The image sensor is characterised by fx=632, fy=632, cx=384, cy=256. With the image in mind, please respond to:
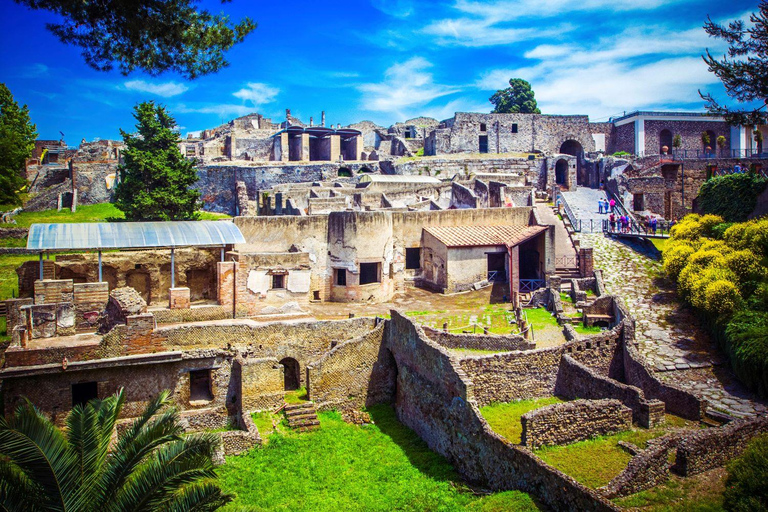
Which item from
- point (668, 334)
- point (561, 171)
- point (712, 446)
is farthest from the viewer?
point (561, 171)

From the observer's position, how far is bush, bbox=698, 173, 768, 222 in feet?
82.1

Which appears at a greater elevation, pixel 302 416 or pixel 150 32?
pixel 150 32

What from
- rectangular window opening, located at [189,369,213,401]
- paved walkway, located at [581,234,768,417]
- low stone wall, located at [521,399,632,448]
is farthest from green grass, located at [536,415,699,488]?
rectangular window opening, located at [189,369,213,401]

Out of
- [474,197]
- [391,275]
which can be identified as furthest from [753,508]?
[474,197]

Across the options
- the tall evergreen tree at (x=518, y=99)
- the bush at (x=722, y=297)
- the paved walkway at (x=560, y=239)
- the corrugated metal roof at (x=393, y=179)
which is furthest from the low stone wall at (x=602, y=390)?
the tall evergreen tree at (x=518, y=99)

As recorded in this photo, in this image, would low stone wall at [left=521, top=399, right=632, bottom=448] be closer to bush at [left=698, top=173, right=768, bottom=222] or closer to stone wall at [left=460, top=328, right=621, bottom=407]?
stone wall at [left=460, top=328, right=621, bottom=407]

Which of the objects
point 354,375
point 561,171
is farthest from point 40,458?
point 561,171

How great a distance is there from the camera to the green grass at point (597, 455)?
11.7 m

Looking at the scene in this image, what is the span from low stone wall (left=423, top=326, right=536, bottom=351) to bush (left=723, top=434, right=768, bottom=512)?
700 cm

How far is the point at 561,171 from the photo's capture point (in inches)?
1802

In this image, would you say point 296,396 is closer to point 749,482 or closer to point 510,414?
point 510,414

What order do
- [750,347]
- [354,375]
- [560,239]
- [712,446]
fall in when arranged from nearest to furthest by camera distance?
[712,446] < [750,347] < [354,375] < [560,239]

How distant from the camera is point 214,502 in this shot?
29.8 ft

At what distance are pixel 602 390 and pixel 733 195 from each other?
1540cm
